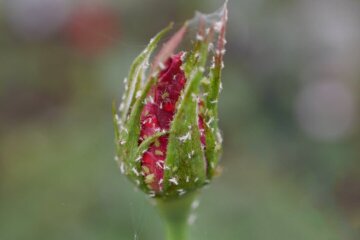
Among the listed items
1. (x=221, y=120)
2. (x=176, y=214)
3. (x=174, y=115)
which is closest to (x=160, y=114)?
(x=174, y=115)

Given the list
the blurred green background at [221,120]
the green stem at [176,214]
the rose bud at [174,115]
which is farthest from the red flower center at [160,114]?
the blurred green background at [221,120]

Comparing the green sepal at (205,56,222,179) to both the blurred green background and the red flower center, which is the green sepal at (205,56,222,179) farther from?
the blurred green background

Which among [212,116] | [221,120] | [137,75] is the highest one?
[221,120]

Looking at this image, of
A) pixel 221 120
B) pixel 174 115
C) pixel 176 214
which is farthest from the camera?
pixel 221 120

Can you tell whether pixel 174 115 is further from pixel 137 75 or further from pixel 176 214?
pixel 176 214

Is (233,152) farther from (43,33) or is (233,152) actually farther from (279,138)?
(43,33)

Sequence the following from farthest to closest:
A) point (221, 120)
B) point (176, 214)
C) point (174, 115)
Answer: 1. point (221, 120)
2. point (176, 214)
3. point (174, 115)

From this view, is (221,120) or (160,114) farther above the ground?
(221,120)
